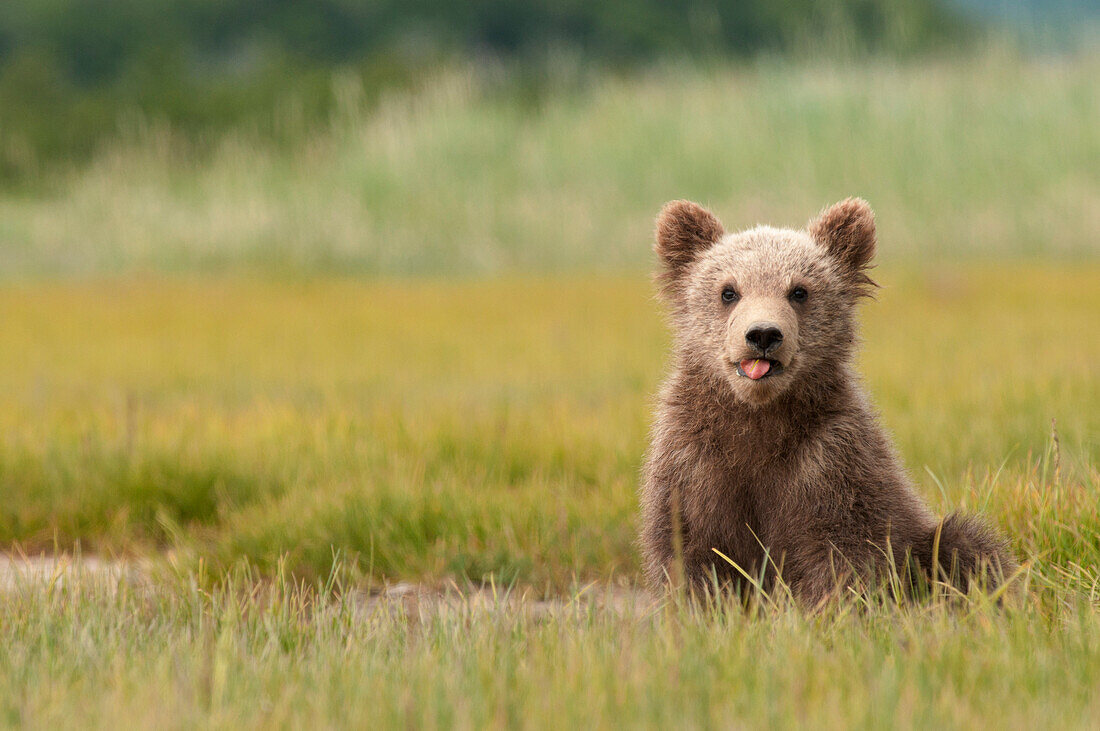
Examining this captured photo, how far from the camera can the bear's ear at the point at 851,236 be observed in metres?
3.98

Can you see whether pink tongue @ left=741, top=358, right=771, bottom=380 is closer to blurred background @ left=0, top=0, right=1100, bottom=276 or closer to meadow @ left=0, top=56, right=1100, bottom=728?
meadow @ left=0, top=56, right=1100, bottom=728

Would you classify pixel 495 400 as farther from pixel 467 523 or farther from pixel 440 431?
pixel 467 523

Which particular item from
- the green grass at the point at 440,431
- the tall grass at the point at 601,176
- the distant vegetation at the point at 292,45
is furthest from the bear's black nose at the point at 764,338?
the distant vegetation at the point at 292,45

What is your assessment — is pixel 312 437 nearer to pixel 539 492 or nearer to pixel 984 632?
pixel 539 492

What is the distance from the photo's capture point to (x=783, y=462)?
3580mm

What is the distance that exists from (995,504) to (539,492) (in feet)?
6.08

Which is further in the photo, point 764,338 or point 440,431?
point 440,431

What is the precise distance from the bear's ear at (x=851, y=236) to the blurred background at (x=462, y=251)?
2.42 ft

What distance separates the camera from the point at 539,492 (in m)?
5.07

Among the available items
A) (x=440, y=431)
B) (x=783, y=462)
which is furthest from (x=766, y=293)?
(x=440, y=431)

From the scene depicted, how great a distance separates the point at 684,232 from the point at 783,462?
96 centimetres

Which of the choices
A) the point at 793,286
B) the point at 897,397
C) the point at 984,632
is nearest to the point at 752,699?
the point at 984,632

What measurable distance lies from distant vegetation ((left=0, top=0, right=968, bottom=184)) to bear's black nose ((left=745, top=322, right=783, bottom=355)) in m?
20.0

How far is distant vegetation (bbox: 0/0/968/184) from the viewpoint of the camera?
24.5 meters
